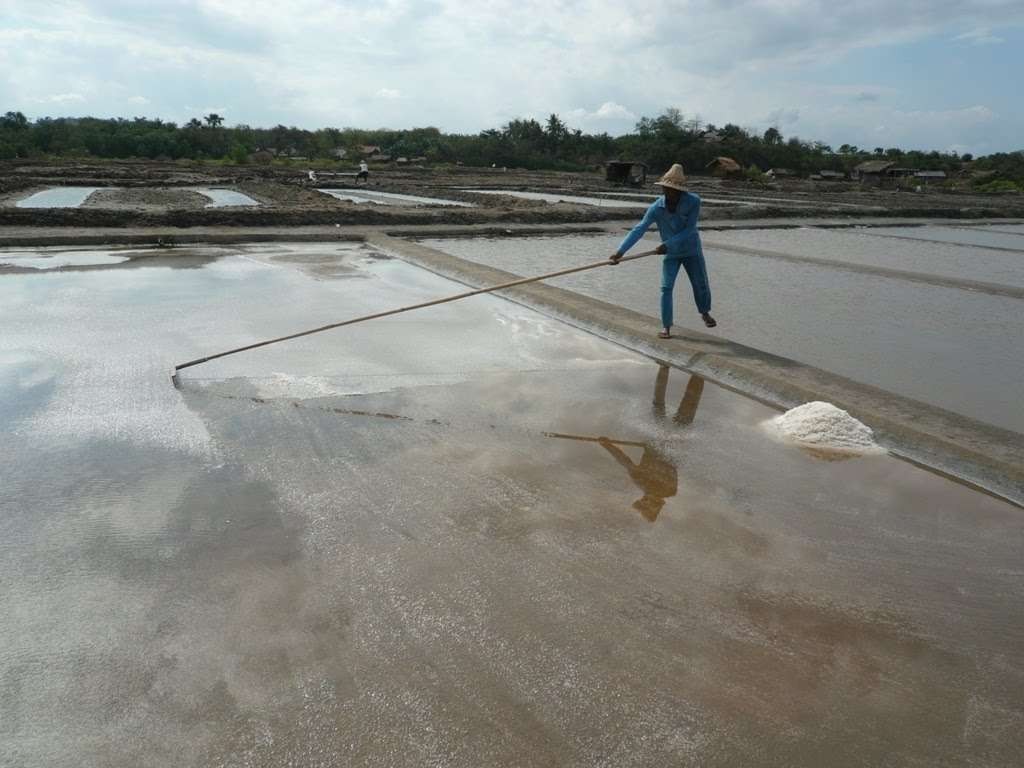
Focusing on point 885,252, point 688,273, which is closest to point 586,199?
point 885,252

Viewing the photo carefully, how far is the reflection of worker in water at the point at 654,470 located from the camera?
300 cm

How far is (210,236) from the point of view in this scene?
34.4 ft

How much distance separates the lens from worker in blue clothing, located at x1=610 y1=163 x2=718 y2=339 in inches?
205

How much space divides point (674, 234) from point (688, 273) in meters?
0.33

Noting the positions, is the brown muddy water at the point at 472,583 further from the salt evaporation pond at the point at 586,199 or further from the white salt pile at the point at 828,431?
the salt evaporation pond at the point at 586,199

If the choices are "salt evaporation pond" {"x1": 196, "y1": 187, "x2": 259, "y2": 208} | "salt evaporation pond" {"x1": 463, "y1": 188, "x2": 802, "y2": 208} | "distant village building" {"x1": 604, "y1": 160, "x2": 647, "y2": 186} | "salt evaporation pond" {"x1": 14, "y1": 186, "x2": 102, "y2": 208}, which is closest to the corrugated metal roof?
"distant village building" {"x1": 604, "y1": 160, "x2": 647, "y2": 186}

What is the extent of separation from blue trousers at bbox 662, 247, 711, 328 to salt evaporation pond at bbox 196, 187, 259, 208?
1246 cm

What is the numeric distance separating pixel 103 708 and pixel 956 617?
2.53 m

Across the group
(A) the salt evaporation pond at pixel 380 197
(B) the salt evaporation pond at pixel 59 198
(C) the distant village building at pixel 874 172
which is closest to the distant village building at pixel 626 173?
(A) the salt evaporation pond at pixel 380 197

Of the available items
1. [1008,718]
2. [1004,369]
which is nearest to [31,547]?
[1008,718]

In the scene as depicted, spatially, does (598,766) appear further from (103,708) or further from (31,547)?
(31,547)

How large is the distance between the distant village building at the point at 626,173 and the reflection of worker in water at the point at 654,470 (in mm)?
29090

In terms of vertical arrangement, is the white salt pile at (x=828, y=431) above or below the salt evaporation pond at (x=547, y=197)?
below

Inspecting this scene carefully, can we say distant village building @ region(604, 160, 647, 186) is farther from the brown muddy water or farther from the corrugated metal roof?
the brown muddy water
